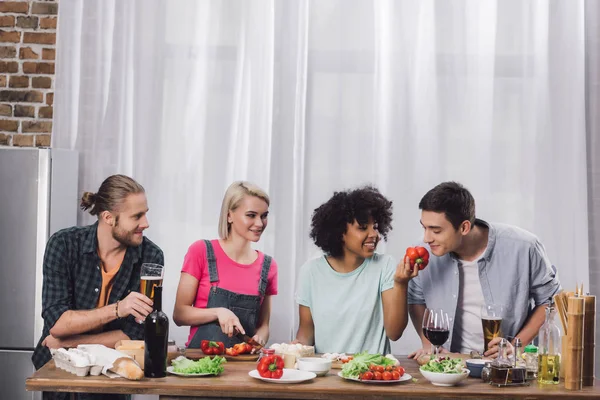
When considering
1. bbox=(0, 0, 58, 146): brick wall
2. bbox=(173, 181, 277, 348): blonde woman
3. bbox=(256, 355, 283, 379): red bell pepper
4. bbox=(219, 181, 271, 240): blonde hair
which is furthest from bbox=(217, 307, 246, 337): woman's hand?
bbox=(0, 0, 58, 146): brick wall

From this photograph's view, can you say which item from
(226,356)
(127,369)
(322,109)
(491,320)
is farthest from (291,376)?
(322,109)

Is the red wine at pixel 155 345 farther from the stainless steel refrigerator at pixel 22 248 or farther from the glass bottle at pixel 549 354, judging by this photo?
the stainless steel refrigerator at pixel 22 248

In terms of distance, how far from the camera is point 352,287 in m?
3.45

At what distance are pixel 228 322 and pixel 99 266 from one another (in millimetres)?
634

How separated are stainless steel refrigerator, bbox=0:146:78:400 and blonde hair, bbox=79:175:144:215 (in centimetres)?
51

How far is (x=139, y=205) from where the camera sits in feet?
11.2

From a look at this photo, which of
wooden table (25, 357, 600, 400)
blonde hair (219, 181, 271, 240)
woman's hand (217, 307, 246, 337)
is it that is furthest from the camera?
blonde hair (219, 181, 271, 240)

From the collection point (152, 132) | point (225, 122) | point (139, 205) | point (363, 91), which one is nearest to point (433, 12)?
point (363, 91)

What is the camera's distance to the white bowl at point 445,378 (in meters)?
2.55

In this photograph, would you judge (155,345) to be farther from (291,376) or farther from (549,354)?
(549,354)

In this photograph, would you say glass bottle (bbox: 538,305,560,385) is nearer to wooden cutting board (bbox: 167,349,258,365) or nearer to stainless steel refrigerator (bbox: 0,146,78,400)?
wooden cutting board (bbox: 167,349,258,365)

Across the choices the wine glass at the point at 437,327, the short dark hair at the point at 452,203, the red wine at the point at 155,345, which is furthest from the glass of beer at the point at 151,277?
the short dark hair at the point at 452,203

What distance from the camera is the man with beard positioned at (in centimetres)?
321

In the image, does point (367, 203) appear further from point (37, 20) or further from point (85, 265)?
point (37, 20)
